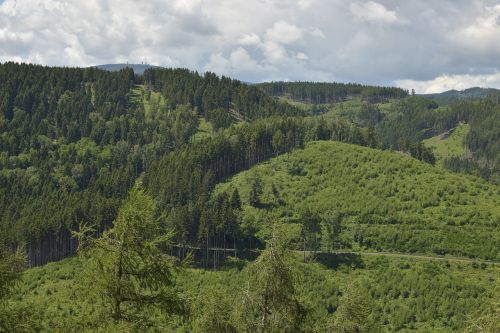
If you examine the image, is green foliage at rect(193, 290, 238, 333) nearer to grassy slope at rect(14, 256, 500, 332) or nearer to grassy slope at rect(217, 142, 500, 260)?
grassy slope at rect(14, 256, 500, 332)

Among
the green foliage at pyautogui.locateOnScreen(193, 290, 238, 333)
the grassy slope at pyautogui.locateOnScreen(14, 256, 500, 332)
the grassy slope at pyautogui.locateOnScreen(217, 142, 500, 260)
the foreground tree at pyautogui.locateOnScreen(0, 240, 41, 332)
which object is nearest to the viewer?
the foreground tree at pyautogui.locateOnScreen(0, 240, 41, 332)

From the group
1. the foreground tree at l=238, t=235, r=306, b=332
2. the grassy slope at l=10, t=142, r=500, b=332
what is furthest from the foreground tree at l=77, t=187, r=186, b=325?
the grassy slope at l=10, t=142, r=500, b=332

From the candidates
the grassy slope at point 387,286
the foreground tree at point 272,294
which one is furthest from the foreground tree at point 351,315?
the grassy slope at point 387,286

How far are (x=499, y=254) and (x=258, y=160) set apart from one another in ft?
287

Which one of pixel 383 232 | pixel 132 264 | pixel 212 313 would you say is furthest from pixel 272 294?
pixel 383 232

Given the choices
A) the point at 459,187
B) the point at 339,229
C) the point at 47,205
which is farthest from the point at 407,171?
the point at 47,205

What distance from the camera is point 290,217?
13275cm

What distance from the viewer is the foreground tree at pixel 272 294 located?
21.3m

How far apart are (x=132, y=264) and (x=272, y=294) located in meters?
6.70

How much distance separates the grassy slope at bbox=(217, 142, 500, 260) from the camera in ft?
393

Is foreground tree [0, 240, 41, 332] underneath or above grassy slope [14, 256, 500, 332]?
above

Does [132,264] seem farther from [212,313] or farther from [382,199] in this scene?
[382,199]

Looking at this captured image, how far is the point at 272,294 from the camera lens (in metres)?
21.5

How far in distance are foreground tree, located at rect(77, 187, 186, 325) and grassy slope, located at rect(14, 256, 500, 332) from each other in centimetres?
6155
